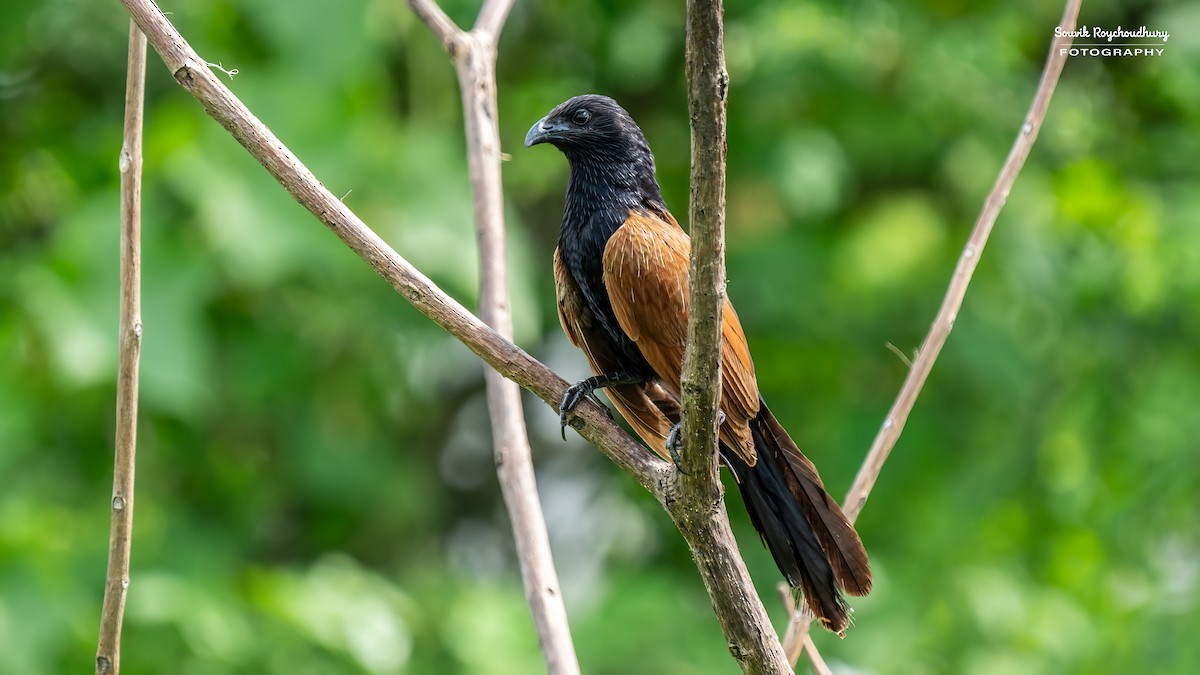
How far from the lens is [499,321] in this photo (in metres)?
2.38

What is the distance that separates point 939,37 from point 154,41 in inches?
158

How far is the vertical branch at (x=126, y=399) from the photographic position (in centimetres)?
169

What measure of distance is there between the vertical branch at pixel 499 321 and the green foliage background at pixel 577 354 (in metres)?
1.73

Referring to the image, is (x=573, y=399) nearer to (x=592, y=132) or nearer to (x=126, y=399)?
(x=126, y=399)

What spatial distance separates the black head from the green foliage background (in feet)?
5.59

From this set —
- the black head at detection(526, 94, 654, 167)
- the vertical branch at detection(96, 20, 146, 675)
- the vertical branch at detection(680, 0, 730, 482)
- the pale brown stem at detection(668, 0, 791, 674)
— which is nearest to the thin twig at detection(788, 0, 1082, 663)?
the pale brown stem at detection(668, 0, 791, 674)

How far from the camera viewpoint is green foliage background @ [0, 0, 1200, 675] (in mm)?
4398

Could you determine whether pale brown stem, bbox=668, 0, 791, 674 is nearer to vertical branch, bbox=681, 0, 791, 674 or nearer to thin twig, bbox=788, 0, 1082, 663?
vertical branch, bbox=681, 0, 791, 674

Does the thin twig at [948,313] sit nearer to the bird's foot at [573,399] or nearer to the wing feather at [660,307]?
the wing feather at [660,307]

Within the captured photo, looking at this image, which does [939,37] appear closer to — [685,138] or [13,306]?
[685,138]

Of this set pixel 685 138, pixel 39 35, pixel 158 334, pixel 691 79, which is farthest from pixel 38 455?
pixel 691 79

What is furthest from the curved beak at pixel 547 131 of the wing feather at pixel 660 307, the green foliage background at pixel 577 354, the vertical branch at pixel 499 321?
the green foliage background at pixel 577 354

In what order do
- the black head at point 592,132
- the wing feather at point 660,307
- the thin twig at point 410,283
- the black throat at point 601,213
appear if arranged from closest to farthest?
the thin twig at point 410,283
the wing feather at point 660,307
the black throat at point 601,213
the black head at point 592,132

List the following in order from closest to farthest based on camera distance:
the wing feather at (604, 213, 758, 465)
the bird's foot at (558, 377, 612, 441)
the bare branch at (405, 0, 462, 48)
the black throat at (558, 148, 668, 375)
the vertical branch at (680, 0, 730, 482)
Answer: the vertical branch at (680, 0, 730, 482)
the bird's foot at (558, 377, 612, 441)
the wing feather at (604, 213, 758, 465)
the black throat at (558, 148, 668, 375)
the bare branch at (405, 0, 462, 48)
